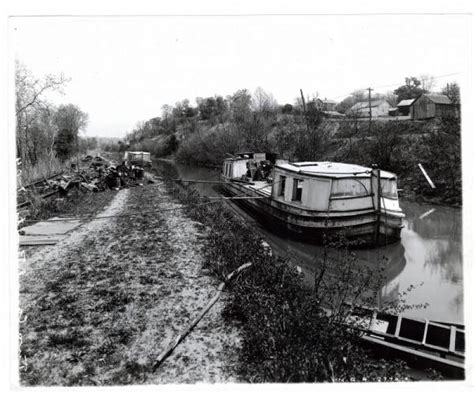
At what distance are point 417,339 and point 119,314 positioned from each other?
17.2ft

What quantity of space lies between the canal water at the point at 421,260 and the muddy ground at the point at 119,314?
344cm

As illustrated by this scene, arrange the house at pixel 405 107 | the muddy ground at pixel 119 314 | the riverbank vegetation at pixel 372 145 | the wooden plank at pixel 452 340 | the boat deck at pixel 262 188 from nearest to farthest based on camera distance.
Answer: the muddy ground at pixel 119 314 → the wooden plank at pixel 452 340 → the boat deck at pixel 262 188 → the riverbank vegetation at pixel 372 145 → the house at pixel 405 107

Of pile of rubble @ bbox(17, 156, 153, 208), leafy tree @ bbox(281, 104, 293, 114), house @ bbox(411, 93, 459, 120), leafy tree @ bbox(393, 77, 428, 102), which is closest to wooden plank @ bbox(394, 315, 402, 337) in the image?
pile of rubble @ bbox(17, 156, 153, 208)

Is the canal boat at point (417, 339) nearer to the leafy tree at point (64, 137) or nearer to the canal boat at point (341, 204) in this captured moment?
the canal boat at point (341, 204)

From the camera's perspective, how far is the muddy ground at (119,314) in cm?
461

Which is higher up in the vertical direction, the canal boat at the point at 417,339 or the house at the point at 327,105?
the house at the point at 327,105

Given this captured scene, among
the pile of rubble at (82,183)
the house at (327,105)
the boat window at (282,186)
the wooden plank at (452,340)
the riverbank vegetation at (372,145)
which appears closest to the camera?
the wooden plank at (452,340)

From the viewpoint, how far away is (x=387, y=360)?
5.35 metres

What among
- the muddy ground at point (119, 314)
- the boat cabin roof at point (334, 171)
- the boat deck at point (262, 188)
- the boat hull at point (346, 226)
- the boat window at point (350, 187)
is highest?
the boat cabin roof at point (334, 171)

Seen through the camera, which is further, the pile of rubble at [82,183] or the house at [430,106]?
the house at [430,106]

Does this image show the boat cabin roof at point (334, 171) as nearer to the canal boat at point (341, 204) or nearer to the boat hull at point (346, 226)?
the canal boat at point (341, 204)

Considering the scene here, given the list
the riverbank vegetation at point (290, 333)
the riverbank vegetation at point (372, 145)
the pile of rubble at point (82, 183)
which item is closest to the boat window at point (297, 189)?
the riverbank vegetation at point (290, 333)

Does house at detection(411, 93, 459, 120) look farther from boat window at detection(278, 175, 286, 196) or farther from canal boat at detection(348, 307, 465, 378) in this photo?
canal boat at detection(348, 307, 465, 378)

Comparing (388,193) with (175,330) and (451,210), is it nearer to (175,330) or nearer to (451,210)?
(451,210)
